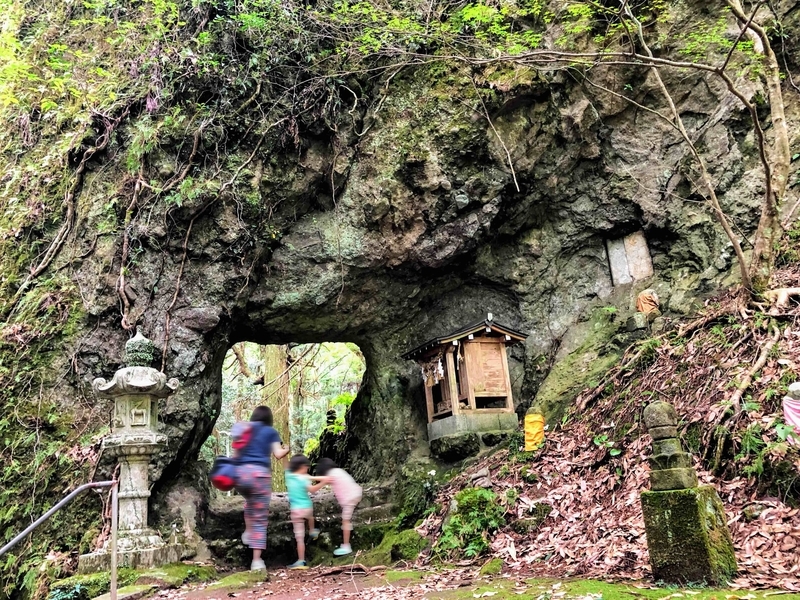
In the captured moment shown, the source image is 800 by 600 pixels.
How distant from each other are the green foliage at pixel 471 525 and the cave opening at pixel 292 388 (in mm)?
7144

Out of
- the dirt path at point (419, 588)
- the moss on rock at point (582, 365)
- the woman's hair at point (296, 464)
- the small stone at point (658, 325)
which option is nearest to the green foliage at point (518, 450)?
the moss on rock at point (582, 365)

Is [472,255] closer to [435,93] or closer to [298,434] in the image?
[435,93]

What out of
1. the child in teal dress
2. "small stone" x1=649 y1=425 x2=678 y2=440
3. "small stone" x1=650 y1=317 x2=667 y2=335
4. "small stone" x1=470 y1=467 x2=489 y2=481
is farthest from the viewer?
"small stone" x1=650 y1=317 x2=667 y2=335

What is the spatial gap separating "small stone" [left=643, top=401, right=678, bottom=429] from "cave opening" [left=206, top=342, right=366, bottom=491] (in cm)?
1040

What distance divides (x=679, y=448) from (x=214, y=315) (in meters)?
7.85

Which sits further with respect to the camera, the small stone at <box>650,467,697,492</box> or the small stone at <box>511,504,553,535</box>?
the small stone at <box>511,504,553,535</box>

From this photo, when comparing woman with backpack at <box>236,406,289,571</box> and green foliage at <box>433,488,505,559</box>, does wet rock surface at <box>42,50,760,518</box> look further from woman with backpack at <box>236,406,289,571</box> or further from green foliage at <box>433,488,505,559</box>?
woman with backpack at <box>236,406,289,571</box>

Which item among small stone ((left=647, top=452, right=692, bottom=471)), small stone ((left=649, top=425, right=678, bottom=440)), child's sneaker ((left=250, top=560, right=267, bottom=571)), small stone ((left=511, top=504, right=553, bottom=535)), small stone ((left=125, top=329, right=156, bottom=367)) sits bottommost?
child's sneaker ((left=250, top=560, right=267, bottom=571))

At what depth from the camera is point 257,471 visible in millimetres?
5852

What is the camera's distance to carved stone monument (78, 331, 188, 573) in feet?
22.5

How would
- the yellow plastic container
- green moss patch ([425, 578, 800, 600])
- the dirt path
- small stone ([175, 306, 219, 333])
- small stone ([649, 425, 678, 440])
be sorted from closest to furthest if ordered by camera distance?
green moss patch ([425, 578, 800, 600])
the dirt path
small stone ([649, 425, 678, 440])
the yellow plastic container
small stone ([175, 306, 219, 333])

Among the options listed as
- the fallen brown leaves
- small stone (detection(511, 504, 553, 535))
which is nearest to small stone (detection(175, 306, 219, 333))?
the fallen brown leaves

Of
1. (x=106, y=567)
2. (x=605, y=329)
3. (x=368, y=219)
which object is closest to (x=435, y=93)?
(x=368, y=219)

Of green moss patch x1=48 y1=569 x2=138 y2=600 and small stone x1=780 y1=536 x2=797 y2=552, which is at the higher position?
small stone x1=780 y1=536 x2=797 y2=552
